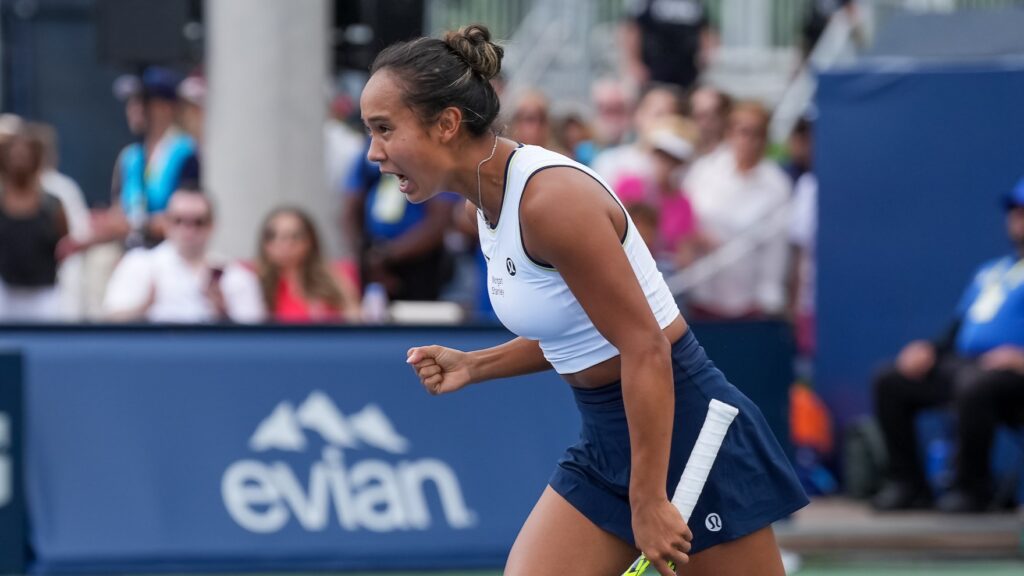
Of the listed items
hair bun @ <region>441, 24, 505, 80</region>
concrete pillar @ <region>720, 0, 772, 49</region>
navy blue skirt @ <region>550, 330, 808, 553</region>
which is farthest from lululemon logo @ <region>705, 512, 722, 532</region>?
concrete pillar @ <region>720, 0, 772, 49</region>

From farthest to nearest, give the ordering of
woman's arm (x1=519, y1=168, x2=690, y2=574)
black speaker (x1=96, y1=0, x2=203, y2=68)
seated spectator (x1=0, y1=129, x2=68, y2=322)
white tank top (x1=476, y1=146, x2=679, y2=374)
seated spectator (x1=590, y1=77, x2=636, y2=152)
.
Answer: seated spectator (x1=590, y1=77, x2=636, y2=152)
black speaker (x1=96, y1=0, x2=203, y2=68)
seated spectator (x1=0, y1=129, x2=68, y2=322)
white tank top (x1=476, y1=146, x2=679, y2=374)
woman's arm (x1=519, y1=168, x2=690, y2=574)

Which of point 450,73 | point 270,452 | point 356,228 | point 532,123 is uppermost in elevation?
point 450,73

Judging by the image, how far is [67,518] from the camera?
290 inches

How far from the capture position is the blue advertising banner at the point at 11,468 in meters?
7.21

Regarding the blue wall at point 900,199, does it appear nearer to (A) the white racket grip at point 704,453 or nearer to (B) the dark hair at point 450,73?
(A) the white racket grip at point 704,453

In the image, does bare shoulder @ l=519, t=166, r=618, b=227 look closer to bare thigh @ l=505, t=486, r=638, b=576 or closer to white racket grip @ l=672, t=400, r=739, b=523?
white racket grip @ l=672, t=400, r=739, b=523

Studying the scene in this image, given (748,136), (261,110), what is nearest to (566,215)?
(261,110)

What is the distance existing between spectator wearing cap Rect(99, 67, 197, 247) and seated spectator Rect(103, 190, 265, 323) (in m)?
1.05

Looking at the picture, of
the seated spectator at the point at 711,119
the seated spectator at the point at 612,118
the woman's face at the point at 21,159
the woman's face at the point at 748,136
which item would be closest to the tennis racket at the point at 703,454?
the woman's face at the point at 21,159

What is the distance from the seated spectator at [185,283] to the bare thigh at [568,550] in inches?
176

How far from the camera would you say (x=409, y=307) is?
8.97 m

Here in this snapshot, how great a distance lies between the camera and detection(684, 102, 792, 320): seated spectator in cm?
1023

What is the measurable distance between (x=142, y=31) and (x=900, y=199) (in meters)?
4.11

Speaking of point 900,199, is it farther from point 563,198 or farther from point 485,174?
point 563,198
